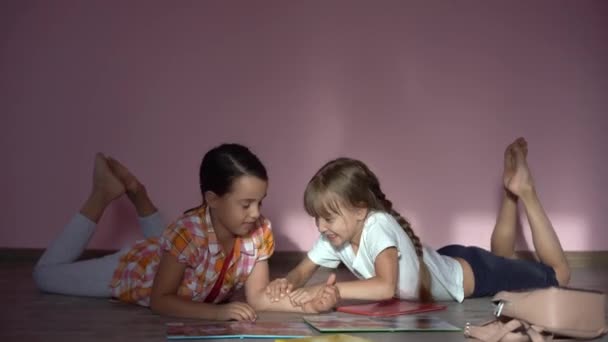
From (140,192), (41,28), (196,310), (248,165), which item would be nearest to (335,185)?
(248,165)

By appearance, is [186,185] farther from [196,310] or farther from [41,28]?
[196,310]

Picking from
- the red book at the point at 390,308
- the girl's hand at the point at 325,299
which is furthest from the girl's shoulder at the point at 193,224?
the red book at the point at 390,308

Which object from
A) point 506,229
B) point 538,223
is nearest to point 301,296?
point 538,223

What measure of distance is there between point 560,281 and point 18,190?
2515mm

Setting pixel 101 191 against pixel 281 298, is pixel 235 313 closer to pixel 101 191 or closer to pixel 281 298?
pixel 281 298

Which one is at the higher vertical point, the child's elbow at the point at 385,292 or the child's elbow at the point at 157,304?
the child's elbow at the point at 385,292

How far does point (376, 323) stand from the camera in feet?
7.38

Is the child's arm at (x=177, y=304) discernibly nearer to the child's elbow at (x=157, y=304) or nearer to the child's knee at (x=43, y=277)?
the child's elbow at (x=157, y=304)

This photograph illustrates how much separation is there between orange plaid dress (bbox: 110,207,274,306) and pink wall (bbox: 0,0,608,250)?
52.8 inches

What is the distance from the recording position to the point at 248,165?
242 centimetres

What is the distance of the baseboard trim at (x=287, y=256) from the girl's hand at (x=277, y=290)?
1.50m

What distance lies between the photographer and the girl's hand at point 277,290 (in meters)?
2.52

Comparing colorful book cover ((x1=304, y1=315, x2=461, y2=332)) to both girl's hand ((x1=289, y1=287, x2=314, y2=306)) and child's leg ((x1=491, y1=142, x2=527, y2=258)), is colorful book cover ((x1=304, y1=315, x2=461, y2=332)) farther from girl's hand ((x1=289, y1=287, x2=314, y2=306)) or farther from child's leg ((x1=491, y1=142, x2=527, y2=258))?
child's leg ((x1=491, y1=142, x2=527, y2=258))

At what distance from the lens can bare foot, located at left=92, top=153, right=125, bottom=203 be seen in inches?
122
